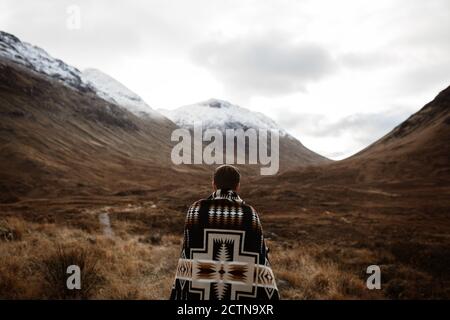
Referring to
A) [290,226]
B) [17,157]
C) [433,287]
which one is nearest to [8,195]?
[17,157]

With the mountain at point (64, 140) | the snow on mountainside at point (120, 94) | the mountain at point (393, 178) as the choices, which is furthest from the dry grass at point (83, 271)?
the snow on mountainside at point (120, 94)

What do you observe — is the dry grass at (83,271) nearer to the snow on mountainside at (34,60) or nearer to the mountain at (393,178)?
the mountain at (393,178)

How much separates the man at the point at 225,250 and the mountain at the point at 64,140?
125ft

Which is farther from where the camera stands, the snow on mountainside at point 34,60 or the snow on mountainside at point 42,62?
the snow on mountainside at point 42,62

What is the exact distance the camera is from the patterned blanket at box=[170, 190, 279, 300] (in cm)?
387

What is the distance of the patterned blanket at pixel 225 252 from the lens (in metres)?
3.87

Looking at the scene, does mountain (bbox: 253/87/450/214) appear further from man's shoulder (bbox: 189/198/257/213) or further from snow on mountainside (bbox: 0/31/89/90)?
snow on mountainside (bbox: 0/31/89/90)

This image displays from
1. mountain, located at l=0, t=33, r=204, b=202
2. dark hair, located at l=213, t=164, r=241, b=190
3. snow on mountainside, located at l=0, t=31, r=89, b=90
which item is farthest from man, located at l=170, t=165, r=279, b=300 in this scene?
snow on mountainside, located at l=0, t=31, r=89, b=90

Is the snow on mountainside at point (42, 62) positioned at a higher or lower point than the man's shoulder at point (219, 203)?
higher

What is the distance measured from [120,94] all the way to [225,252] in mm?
180972

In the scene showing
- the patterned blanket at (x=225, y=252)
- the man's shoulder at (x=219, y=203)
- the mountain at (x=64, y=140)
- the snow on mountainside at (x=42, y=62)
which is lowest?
the patterned blanket at (x=225, y=252)

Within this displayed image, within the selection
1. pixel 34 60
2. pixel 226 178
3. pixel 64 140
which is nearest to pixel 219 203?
pixel 226 178

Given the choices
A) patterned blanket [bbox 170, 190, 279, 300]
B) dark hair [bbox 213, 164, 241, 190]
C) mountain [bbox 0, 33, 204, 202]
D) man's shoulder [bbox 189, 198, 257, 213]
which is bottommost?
patterned blanket [bbox 170, 190, 279, 300]
